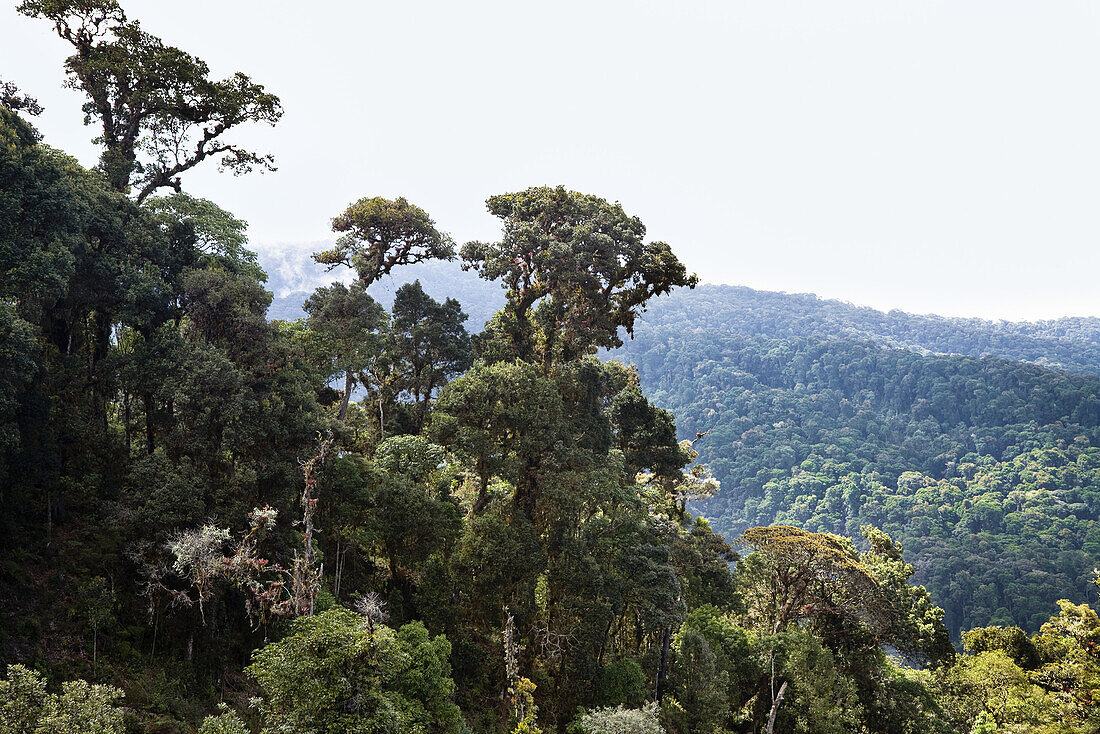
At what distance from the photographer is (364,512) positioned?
18641 millimetres

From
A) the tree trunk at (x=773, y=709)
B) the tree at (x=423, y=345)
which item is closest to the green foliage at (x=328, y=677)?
the tree trunk at (x=773, y=709)

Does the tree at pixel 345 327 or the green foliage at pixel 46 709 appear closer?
the green foliage at pixel 46 709

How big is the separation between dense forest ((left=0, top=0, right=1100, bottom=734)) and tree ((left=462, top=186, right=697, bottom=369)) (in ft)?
0.51

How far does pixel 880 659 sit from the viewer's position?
1029 inches

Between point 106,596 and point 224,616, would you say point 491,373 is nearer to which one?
point 224,616

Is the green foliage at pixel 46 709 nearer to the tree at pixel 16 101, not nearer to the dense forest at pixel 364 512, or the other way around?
the dense forest at pixel 364 512

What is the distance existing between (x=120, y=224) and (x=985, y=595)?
100 meters

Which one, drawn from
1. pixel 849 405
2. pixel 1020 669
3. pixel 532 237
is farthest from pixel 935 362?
pixel 532 237

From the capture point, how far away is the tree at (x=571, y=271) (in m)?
24.0

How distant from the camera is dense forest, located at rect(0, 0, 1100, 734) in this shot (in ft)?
44.7

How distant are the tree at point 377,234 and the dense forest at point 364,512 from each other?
139 mm

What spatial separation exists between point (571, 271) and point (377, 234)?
408 inches

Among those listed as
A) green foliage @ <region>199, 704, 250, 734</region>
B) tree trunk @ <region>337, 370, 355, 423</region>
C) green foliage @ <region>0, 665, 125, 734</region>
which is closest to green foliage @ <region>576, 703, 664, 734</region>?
green foliage @ <region>199, 704, 250, 734</region>

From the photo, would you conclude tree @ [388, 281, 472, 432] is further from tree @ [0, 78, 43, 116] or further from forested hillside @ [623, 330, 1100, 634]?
forested hillside @ [623, 330, 1100, 634]
